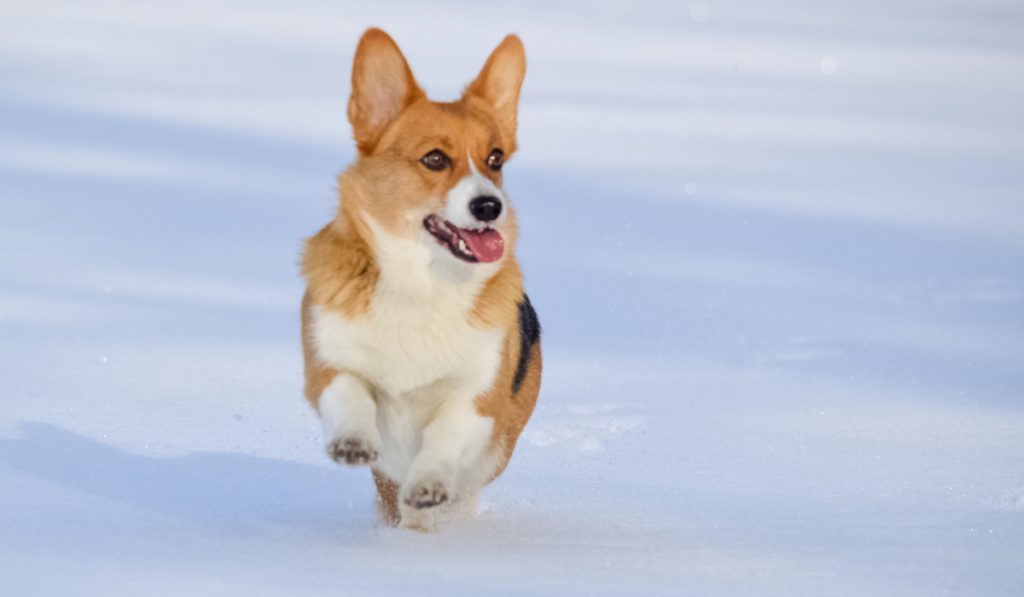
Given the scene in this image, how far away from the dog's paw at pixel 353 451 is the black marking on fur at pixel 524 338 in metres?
0.85

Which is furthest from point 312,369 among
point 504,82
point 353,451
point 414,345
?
point 504,82

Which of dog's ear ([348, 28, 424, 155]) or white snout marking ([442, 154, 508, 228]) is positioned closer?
white snout marking ([442, 154, 508, 228])

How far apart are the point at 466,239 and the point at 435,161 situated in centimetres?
27

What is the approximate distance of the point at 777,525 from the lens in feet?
17.8

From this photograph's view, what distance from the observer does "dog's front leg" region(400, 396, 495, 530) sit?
4.95 metres

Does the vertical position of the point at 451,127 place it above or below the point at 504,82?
below

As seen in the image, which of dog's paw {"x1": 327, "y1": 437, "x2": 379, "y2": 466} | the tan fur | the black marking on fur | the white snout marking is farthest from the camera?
the black marking on fur

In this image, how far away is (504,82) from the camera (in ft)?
18.7

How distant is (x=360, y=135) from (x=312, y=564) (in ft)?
4.92

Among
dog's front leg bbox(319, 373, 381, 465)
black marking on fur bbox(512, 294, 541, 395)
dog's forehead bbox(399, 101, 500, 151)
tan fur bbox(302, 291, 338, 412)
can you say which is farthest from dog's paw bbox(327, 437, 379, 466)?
dog's forehead bbox(399, 101, 500, 151)

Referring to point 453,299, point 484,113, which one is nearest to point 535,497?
point 453,299

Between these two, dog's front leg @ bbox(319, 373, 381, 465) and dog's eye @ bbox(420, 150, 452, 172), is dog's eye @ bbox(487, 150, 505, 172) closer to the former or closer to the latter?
dog's eye @ bbox(420, 150, 452, 172)

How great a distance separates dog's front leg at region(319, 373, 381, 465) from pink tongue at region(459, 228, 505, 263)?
528 millimetres

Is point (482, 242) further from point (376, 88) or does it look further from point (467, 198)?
point (376, 88)
